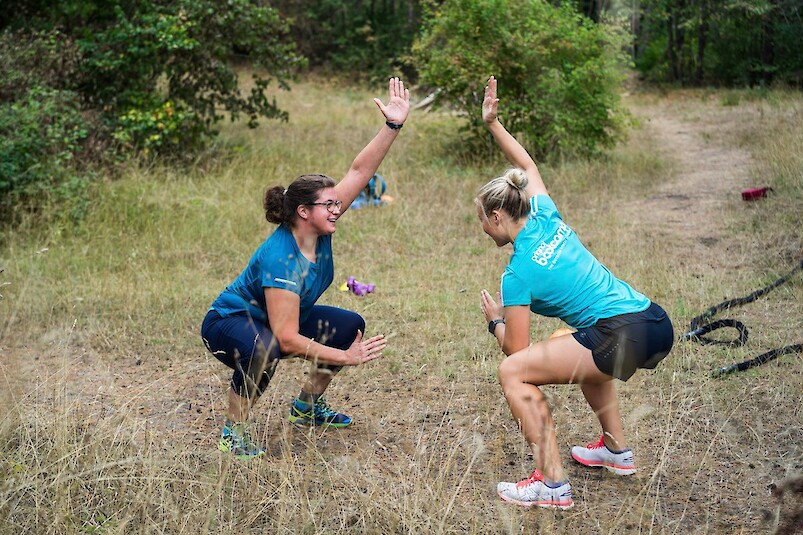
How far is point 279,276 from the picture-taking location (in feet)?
13.2

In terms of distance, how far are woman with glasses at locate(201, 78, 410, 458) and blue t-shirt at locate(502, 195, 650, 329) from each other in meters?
0.71

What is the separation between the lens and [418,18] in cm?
2827

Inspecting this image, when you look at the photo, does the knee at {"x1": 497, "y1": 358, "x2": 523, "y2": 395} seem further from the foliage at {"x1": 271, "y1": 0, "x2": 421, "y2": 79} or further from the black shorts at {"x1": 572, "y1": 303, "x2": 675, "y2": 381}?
the foliage at {"x1": 271, "y1": 0, "x2": 421, "y2": 79}

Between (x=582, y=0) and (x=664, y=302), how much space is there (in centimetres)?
2527

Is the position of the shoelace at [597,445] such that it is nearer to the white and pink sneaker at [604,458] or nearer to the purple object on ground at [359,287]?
the white and pink sneaker at [604,458]

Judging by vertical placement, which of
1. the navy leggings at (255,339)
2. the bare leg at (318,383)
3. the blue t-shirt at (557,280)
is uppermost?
the blue t-shirt at (557,280)

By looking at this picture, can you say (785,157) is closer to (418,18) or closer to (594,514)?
(594,514)

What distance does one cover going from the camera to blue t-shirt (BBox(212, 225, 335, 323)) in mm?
4026

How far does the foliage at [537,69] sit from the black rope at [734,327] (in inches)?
200

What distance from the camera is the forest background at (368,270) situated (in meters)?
3.70

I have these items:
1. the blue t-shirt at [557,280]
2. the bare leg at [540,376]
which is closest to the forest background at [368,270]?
the bare leg at [540,376]

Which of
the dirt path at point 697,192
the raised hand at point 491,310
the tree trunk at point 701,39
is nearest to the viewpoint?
the raised hand at point 491,310

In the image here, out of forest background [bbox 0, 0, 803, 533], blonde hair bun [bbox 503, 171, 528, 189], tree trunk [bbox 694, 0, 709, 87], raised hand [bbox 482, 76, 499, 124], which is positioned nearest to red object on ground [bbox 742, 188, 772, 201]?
forest background [bbox 0, 0, 803, 533]

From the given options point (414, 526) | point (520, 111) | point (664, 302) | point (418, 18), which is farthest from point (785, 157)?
point (418, 18)
